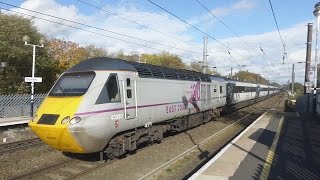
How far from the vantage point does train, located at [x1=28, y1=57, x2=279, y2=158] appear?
1045 centimetres

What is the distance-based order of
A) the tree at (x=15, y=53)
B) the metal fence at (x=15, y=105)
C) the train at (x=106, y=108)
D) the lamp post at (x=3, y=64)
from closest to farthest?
Answer: 1. the train at (x=106, y=108)
2. the metal fence at (x=15, y=105)
3. the lamp post at (x=3, y=64)
4. the tree at (x=15, y=53)

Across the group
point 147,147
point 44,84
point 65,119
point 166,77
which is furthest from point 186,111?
point 44,84

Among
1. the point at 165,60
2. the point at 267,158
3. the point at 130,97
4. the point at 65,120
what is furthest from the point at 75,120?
the point at 165,60

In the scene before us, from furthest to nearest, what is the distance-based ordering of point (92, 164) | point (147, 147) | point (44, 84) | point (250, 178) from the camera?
point (44, 84)
point (147, 147)
point (92, 164)
point (250, 178)

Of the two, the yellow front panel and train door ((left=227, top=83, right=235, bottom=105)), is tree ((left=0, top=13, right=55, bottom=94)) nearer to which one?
train door ((left=227, top=83, right=235, bottom=105))

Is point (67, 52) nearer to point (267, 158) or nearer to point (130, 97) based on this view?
point (130, 97)

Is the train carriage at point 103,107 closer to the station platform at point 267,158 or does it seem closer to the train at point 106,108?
the train at point 106,108

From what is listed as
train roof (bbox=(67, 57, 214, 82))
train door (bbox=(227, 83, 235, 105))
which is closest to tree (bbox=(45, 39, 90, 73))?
train door (bbox=(227, 83, 235, 105))

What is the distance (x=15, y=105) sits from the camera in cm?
2434

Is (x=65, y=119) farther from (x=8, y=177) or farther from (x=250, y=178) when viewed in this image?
(x=250, y=178)

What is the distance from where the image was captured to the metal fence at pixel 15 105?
2339 centimetres

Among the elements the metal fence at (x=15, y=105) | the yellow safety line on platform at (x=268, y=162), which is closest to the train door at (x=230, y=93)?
the yellow safety line on platform at (x=268, y=162)

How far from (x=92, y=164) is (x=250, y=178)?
4923 mm

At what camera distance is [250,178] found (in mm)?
9359
